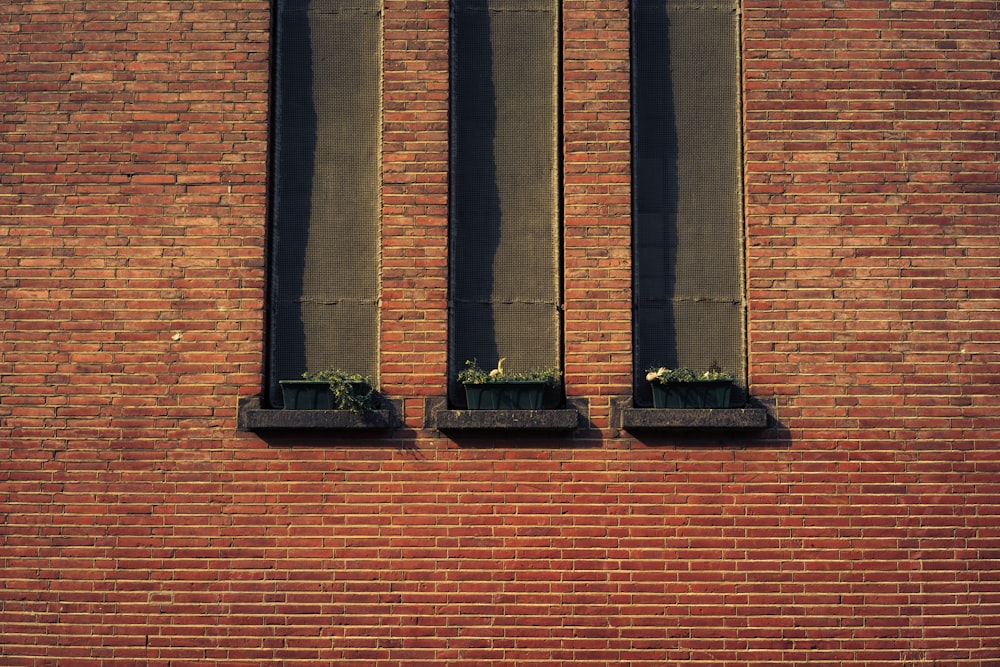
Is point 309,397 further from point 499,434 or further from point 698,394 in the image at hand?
point 698,394

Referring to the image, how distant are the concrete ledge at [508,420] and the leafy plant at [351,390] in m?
0.53

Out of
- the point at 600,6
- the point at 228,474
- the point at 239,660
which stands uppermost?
the point at 600,6

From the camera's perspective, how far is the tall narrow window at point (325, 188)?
21.1 ft

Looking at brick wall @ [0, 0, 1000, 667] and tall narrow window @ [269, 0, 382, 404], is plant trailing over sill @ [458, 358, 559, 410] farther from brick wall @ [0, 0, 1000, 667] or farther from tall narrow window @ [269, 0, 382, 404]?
tall narrow window @ [269, 0, 382, 404]

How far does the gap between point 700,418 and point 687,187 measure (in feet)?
5.92

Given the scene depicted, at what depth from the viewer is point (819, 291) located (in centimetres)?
628

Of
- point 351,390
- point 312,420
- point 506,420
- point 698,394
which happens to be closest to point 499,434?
point 506,420

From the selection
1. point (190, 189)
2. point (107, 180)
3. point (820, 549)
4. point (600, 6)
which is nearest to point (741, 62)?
point (600, 6)

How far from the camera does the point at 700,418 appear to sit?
19.8 ft

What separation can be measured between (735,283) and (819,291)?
1.96 feet

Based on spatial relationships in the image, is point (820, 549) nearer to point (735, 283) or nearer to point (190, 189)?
point (735, 283)

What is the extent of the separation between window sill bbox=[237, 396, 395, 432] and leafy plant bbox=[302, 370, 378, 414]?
0.06 meters

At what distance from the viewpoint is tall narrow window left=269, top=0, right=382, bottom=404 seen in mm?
6418

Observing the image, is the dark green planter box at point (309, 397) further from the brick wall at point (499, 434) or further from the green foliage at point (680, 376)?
the green foliage at point (680, 376)
